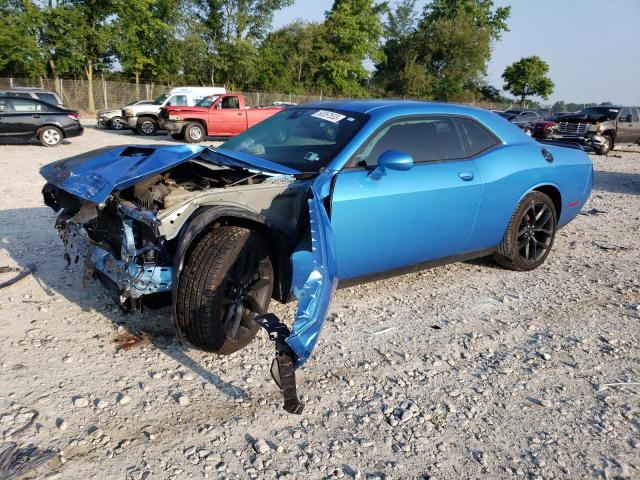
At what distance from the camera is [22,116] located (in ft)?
43.8

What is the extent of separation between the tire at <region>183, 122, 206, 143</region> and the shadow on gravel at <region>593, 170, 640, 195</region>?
1176cm

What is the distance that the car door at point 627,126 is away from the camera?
16.9m

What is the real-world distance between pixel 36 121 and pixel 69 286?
38.3ft

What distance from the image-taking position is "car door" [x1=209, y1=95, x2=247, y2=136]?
53.9 feet

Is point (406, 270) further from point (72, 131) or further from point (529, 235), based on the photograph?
point (72, 131)

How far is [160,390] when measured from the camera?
2.78m

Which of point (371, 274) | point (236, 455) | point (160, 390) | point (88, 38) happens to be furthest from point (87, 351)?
point (88, 38)

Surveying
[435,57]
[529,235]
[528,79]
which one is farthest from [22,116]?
[528,79]

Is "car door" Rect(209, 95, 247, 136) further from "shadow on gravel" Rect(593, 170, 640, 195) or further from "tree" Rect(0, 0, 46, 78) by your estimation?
"tree" Rect(0, 0, 46, 78)

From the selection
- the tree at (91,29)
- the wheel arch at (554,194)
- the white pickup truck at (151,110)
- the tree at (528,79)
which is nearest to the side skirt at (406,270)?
the wheel arch at (554,194)

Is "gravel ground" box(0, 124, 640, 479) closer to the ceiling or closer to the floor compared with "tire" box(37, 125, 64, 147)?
closer to the ceiling

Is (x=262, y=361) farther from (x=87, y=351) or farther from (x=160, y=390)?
(x=87, y=351)

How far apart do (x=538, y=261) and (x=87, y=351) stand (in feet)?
13.4

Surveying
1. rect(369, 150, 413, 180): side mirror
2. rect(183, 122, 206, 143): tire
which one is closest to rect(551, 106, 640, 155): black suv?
rect(183, 122, 206, 143): tire
